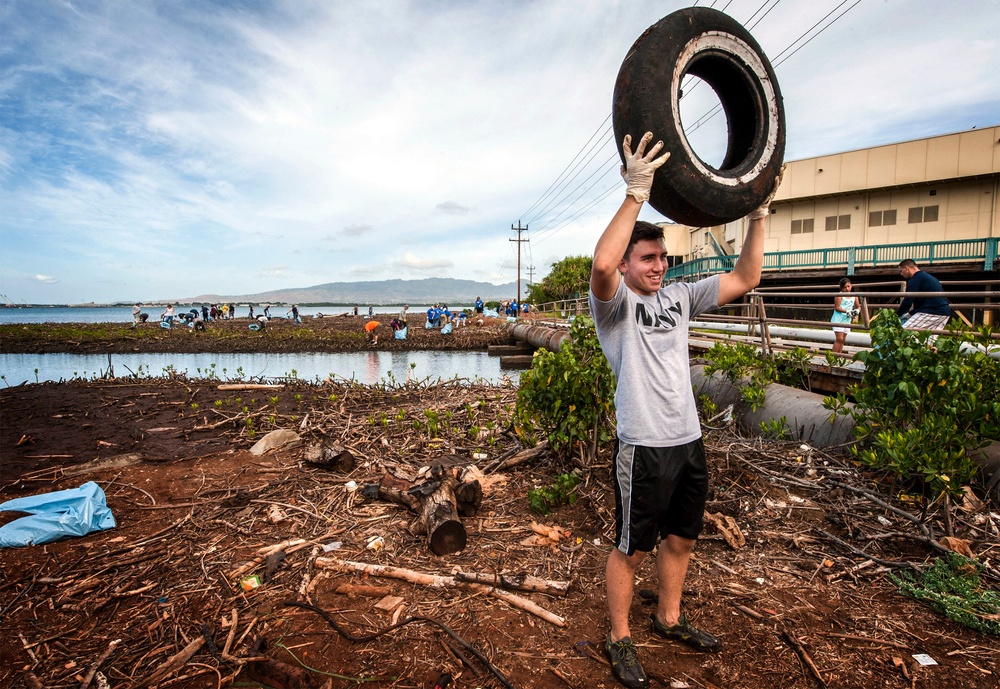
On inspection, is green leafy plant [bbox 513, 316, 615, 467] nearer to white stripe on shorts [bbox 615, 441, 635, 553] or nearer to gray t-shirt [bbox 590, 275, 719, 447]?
A: gray t-shirt [bbox 590, 275, 719, 447]

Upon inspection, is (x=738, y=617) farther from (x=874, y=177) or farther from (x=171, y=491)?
(x=874, y=177)

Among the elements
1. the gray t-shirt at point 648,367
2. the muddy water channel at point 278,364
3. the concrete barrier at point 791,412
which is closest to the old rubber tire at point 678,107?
the gray t-shirt at point 648,367

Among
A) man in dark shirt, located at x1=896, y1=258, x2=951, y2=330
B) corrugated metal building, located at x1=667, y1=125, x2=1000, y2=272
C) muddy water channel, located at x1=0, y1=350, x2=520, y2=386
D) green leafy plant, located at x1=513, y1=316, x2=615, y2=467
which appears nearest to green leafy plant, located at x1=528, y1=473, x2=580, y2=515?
green leafy plant, located at x1=513, y1=316, x2=615, y2=467

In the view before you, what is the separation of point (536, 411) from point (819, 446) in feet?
9.54

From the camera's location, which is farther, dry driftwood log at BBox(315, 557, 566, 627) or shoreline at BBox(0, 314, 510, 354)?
shoreline at BBox(0, 314, 510, 354)

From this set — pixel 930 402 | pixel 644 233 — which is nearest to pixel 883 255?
pixel 930 402

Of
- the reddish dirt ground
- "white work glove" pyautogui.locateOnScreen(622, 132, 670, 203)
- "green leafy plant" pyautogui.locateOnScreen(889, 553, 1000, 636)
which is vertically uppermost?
"white work glove" pyautogui.locateOnScreen(622, 132, 670, 203)

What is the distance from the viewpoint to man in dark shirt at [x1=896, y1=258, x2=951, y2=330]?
6.33 metres

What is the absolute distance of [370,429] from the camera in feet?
22.9

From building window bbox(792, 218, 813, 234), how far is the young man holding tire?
26766 mm

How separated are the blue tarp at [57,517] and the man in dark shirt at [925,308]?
28.6 ft

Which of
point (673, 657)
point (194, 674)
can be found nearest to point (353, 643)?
point (194, 674)

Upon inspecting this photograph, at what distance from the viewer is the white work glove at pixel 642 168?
7.79 ft

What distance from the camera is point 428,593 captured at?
330 cm
